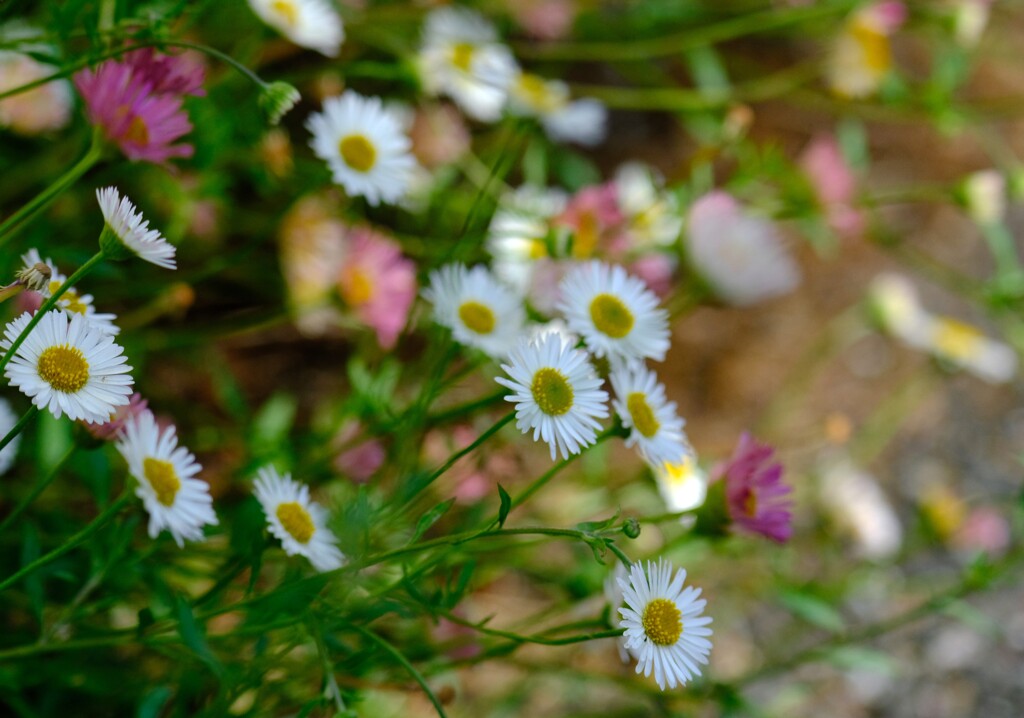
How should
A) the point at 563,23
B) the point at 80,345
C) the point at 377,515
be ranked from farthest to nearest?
the point at 563,23
the point at 377,515
the point at 80,345

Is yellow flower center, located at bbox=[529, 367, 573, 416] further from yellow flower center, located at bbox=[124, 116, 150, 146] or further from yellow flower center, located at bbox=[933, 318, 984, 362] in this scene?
yellow flower center, located at bbox=[933, 318, 984, 362]

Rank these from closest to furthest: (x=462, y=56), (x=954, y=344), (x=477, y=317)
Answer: (x=477, y=317) → (x=462, y=56) → (x=954, y=344)

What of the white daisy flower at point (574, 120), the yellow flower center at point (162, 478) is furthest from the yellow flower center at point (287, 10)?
the yellow flower center at point (162, 478)

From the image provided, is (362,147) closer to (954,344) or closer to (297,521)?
(297,521)

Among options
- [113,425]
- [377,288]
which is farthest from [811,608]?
[113,425]

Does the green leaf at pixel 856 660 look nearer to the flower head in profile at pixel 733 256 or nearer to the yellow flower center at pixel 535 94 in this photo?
the flower head in profile at pixel 733 256

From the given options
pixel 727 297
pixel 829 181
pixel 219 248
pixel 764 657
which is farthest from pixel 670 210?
pixel 764 657

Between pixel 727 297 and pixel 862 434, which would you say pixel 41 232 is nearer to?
pixel 727 297
